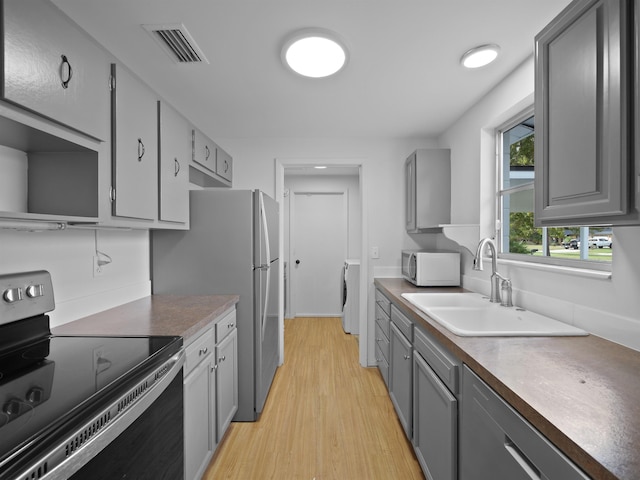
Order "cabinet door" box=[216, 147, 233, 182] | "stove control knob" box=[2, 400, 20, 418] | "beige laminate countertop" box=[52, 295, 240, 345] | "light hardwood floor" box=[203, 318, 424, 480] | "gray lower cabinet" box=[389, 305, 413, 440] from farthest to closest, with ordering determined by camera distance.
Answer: "cabinet door" box=[216, 147, 233, 182] → "gray lower cabinet" box=[389, 305, 413, 440] → "light hardwood floor" box=[203, 318, 424, 480] → "beige laminate countertop" box=[52, 295, 240, 345] → "stove control knob" box=[2, 400, 20, 418]

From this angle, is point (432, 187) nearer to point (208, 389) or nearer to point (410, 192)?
point (410, 192)

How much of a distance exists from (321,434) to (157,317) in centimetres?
133

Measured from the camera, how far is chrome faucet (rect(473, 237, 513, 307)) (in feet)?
6.37

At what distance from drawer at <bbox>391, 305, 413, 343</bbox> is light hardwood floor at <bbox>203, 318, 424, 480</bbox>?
2.34 feet

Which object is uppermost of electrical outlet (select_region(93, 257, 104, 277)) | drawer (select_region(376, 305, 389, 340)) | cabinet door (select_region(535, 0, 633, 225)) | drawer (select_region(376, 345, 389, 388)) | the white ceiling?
the white ceiling

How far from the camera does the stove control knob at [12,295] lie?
3.92 feet

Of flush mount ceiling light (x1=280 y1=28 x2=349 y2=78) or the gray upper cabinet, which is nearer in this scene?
flush mount ceiling light (x1=280 y1=28 x2=349 y2=78)

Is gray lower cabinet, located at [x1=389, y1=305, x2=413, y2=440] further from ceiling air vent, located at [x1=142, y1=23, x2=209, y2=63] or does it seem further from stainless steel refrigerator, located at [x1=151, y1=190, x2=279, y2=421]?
ceiling air vent, located at [x1=142, y1=23, x2=209, y2=63]

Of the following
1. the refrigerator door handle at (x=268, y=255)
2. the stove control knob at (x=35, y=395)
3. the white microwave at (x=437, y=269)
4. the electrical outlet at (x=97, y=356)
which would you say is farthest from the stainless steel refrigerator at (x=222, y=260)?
the stove control knob at (x=35, y=395)

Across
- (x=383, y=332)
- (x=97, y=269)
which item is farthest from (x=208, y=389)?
(x=383, y=332)

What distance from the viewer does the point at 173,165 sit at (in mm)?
2062

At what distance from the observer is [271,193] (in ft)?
11.1

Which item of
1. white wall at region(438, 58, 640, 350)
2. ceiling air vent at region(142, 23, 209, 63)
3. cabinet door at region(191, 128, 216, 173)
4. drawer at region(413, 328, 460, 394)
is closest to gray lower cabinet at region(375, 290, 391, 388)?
white wall at region(438, 58, 640, 350)

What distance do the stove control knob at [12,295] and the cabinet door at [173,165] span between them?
0.76 meters
